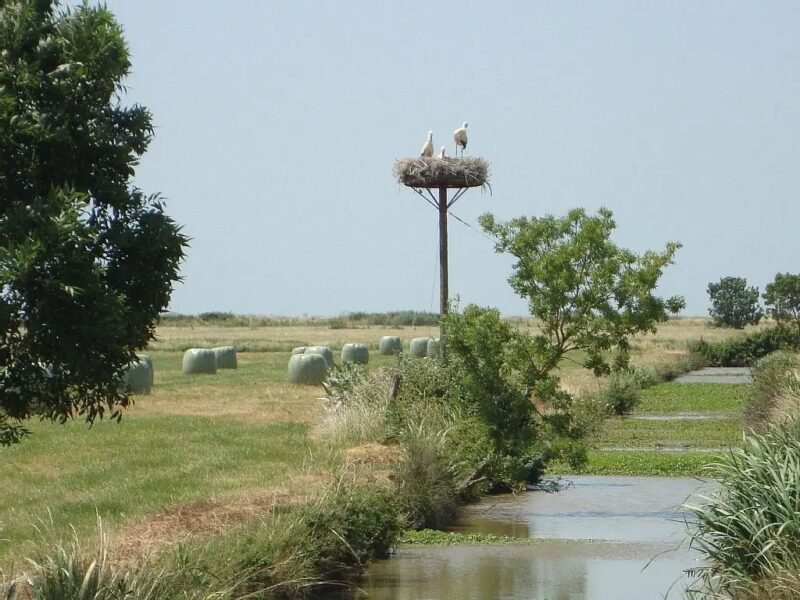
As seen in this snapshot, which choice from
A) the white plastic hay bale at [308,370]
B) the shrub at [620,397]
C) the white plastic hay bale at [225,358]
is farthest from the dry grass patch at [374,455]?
the white plastic hay bale at [225,358]

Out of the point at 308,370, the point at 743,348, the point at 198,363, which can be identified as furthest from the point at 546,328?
the point at 743,348

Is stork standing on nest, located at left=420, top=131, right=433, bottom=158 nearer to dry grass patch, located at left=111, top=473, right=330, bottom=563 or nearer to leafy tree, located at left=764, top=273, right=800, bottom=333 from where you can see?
dry grass patch, located at left=111, top=473, right=330, bottom=563

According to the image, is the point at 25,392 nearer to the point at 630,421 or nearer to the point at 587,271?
the point at 587,271

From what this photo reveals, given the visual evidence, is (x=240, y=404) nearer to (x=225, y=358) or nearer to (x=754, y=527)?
(x=225, y=358)

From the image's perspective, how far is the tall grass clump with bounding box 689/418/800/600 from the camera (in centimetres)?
1157

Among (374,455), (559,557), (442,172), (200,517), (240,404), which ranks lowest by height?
(559,557)

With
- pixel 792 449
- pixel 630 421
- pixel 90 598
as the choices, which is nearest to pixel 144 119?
pixel 90 598

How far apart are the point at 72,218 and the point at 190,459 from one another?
42.7 ft

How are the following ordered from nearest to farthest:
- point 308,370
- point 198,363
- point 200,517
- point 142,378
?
point 200,517 → point 142,378 → point 308,370 → point 198,363

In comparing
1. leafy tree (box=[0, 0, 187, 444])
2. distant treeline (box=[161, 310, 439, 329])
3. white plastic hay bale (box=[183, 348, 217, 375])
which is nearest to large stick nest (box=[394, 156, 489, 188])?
leafy tree (box=[0, 0, 187, 444])

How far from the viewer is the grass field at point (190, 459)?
1481 centimetres

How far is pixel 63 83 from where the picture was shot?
30.7ft

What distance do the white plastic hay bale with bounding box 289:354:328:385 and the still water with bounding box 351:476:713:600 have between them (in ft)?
57.0

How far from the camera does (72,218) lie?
8570mm
